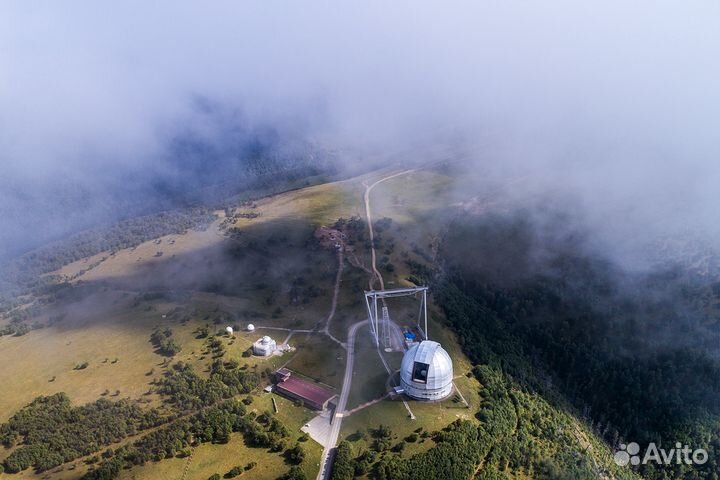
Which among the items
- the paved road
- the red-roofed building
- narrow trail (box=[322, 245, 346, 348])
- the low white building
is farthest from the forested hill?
the low white building

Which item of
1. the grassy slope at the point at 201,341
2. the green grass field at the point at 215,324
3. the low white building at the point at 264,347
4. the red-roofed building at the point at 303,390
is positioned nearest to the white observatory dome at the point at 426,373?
the grassy slope at the point at 201,341

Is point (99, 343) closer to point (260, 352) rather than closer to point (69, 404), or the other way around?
point (69, 404)

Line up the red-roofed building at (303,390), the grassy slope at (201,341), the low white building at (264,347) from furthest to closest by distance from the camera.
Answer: the low white building at (264,347)
the red-roofed building at (303,390)
the grassy slope at (201,341)

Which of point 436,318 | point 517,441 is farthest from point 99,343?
point 517,441

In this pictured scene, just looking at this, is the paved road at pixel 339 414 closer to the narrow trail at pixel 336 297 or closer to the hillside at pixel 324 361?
the hillside at pixel 324 361

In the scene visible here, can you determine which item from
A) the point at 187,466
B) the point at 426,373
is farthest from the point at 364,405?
the point at 187,466

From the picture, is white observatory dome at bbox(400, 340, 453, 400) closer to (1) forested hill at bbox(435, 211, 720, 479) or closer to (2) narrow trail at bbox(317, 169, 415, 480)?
(2) narrow trail at bbox(317, 169, 415, 480)
